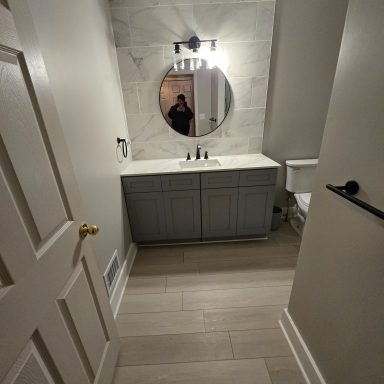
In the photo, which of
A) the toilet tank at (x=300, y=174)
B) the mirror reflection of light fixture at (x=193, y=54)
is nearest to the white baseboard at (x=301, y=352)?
the toilet tank at (x=300, y=174)

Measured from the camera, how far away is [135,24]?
1899 millimetres

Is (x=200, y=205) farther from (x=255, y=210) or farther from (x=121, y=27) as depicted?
(x=121, y=27)

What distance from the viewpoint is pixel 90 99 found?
4.46 feet

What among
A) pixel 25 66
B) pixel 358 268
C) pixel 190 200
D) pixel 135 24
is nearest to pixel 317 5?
pixel 135 24

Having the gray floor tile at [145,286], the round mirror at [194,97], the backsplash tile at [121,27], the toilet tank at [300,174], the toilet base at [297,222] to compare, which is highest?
the backsplash tile at [121,27]

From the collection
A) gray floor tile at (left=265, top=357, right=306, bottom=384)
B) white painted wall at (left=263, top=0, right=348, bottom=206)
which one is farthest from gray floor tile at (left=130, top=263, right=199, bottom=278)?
white painted wall at (left=263, top=0, right=348, bottom=206)

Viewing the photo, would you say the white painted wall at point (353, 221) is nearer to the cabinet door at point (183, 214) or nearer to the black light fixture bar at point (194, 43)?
the cabinet door at point (183, 214)

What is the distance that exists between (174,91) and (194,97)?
22 centimetres

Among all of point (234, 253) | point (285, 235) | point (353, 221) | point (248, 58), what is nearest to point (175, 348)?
point (234, 253)

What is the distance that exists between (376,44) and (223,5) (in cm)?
177

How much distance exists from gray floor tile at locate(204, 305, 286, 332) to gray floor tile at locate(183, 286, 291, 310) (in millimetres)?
42

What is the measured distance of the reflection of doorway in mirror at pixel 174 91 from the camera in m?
2.11

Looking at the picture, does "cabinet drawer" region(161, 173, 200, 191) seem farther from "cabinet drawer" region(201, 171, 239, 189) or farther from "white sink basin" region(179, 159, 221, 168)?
"white sink basin" region(179, 159, 221, 168)

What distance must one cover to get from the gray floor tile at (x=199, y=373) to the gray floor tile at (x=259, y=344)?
4 cm
